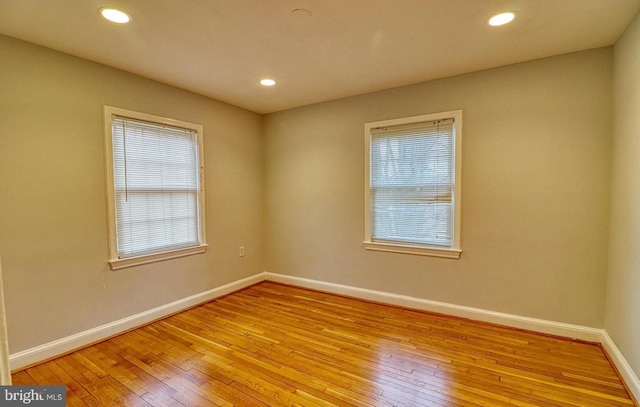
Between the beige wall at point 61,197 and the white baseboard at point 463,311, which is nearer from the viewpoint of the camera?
the beige wall at point 61,197

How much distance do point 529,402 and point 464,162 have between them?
1.97 meters

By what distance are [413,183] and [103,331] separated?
3.26 metres

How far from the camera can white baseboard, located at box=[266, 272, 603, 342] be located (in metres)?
2.59

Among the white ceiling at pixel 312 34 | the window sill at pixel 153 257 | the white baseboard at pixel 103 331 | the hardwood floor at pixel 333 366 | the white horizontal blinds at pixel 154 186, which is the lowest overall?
the hardwood floor at pixel 333 366

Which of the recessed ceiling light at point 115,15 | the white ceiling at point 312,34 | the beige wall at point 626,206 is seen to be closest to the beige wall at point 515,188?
the beige wall at point 626,206

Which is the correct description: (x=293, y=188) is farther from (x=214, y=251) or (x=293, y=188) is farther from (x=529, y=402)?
(x=529, y=402)

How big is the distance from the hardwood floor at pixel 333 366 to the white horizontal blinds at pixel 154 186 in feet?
2.79

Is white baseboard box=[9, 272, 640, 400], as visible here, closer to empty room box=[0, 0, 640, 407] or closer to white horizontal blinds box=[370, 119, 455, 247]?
empty room box=[0, 0, 640, 407]

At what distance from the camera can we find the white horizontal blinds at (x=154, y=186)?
2.82 metres

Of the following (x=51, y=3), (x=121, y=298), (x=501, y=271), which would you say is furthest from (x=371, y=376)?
(x=51, y=3)

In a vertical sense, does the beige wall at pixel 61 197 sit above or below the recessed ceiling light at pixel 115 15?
below

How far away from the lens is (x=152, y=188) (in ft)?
10.1

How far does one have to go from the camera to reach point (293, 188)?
413 cm

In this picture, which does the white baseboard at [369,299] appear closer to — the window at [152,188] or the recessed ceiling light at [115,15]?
the window at [152,188]
